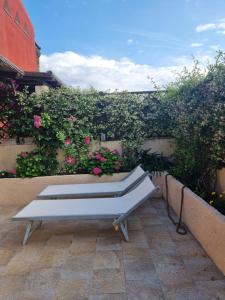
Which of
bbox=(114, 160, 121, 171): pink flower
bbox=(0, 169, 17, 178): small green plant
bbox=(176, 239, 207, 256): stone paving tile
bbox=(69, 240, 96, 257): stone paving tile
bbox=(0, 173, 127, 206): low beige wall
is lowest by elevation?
Result: bbox=(69, 240, 96, 257): stone paving tile

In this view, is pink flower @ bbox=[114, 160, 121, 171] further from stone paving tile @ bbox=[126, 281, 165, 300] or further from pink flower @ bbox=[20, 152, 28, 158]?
stone paving tile @ bbox=[126, 281, 165, 300]

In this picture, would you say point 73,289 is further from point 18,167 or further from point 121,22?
point 121,22

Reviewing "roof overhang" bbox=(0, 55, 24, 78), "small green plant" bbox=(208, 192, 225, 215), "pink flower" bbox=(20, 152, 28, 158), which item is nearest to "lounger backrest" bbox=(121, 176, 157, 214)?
"small green plant" bbox=(208, 192, 225, 215)

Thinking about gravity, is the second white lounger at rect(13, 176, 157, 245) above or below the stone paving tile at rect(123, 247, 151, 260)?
above

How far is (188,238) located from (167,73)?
357cm

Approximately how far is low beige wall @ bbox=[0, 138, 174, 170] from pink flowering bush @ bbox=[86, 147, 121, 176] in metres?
0.33

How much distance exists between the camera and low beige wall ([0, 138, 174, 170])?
20.2 feet

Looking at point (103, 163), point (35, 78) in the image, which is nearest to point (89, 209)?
point (103, 163)

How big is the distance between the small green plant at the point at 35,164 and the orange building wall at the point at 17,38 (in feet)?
19.0

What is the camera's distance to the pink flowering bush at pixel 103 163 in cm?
564

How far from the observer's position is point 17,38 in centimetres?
1216

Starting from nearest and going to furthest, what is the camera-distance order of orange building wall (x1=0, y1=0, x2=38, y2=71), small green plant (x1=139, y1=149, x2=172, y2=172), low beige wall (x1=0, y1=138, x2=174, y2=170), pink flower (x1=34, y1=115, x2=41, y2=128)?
small green plant (x1=139, y1=149, x2=172, y2=172) → pink flower (x1=34, y1=115, x2=41, y2=128) → low beige wall (x1=0, y1=138, x2=174, y2=170) → orange building wall (x1=0, y1=0, x2=38, y2=71)

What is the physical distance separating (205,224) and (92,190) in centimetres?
210

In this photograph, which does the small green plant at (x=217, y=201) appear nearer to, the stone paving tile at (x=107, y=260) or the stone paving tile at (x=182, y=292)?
the stone paving tile at (x=182, y=292)
